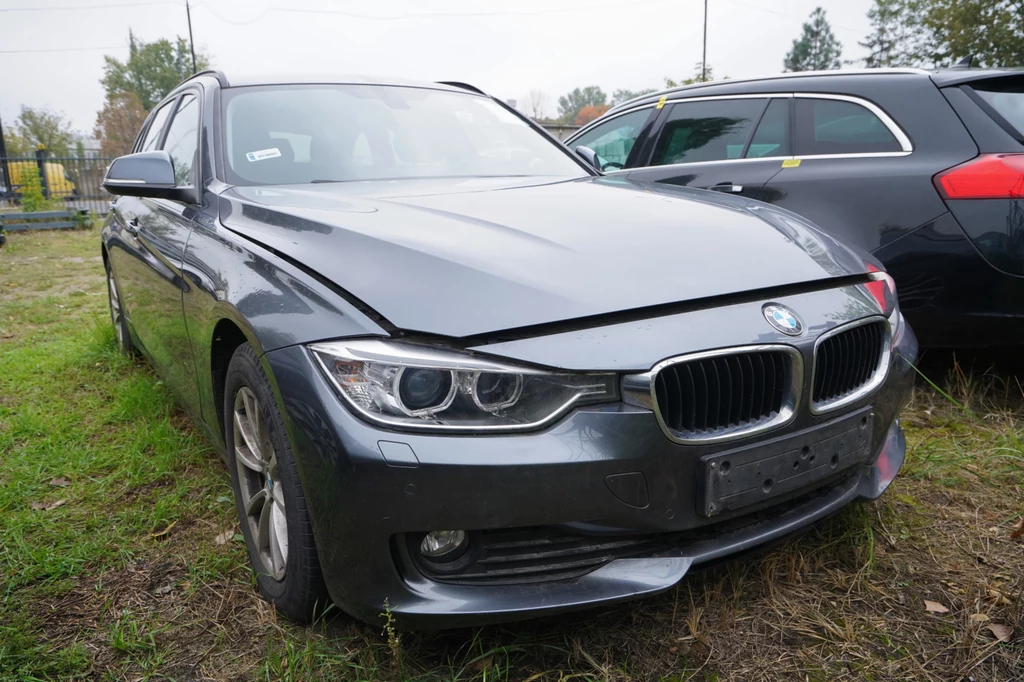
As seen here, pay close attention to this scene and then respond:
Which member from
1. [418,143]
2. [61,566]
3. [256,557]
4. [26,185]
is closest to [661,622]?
[256,557]

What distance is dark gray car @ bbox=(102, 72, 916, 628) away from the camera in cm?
143

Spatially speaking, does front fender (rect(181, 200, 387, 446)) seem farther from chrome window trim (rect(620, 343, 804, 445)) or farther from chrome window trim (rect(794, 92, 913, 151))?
chrome window trim (rect(794, 92, 913, 151))

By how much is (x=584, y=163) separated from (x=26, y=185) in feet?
46.0

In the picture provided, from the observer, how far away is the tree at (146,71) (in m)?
71.9

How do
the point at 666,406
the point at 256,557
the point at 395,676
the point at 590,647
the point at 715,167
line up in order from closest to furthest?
the point at 666,406
the point at 395,676
the point at 590,647
the point at 256,557
the point at 715,167

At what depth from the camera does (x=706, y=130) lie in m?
4.06

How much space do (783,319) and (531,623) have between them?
3.02ft

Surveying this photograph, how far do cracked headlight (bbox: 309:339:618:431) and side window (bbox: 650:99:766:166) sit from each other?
2791 millimetres

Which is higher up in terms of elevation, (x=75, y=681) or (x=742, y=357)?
(x=742, y=357)

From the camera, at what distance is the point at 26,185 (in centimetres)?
1357

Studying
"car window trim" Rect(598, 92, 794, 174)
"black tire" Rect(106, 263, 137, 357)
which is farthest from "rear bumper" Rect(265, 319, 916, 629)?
"black tire" Rect(106, 263, 137, 357)

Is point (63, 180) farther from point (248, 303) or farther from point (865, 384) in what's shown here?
point (865, 384)

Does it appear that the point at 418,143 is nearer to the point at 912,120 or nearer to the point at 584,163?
the point at 584,163

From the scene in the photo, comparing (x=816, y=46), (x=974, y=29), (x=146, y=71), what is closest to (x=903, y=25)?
(x=974, y=29)
